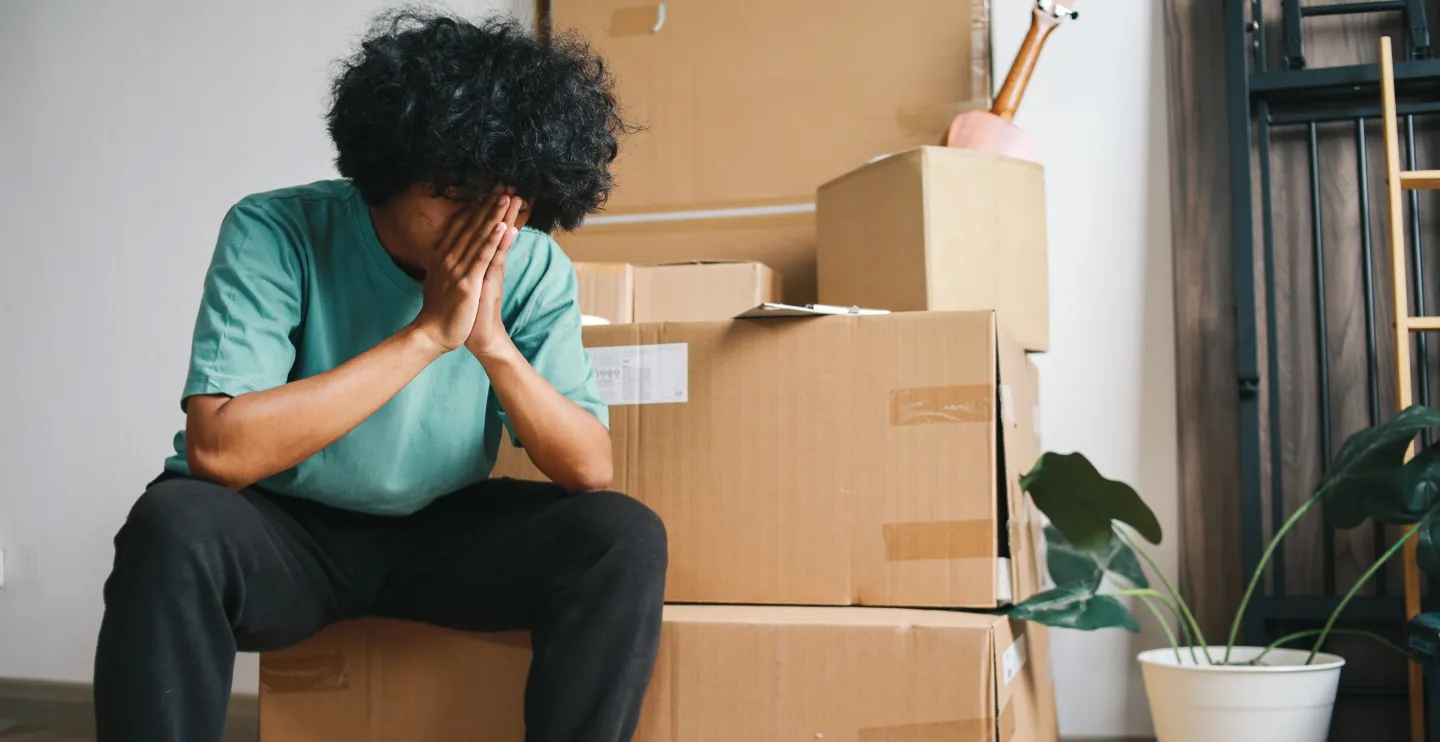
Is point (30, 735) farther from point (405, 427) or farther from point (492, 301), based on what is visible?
point (492, 301)

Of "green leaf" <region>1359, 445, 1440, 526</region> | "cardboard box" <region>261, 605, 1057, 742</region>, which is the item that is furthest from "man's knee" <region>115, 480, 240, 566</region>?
"green leaf" <region>1359, 445, 1440, 526</region>

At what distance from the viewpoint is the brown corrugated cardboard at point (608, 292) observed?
1.51 m

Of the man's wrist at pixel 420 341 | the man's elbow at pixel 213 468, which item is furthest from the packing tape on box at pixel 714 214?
the man's elbow at pixel 213 468

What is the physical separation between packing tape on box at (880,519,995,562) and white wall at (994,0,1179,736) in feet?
1.90

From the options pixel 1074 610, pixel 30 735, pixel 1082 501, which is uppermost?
pixel 1082 501

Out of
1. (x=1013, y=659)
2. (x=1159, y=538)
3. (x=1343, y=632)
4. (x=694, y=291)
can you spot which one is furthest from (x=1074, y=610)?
(x=694, y=291)

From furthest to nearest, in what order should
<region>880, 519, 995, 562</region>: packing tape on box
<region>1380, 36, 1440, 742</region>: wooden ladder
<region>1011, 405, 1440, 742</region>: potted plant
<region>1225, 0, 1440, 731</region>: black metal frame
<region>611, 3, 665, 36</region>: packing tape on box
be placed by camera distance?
1. <region>611, 3, 665, 36</region>: packing tape on box
2. <region>1225, 0, 1440, 731</region>: black metal frame
3. <region>1380, 36, 1440, 742</region>: wooden ladder
4. <region>1011, 405, 1440, 742</region>: potted plant
5. <region>880, 519, 995, 562</region>: packing tape on box

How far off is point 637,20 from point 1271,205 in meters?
1.02

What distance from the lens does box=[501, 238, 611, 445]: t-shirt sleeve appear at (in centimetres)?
110

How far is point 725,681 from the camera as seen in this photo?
1.07 m

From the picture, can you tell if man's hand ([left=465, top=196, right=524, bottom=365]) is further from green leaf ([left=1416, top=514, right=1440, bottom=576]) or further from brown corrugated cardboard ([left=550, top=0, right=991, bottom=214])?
green leaf ([left=1416, top=514, right=1440, bottom=576])

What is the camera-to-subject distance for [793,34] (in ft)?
5.86

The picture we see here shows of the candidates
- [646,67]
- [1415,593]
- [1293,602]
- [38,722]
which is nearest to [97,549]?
[38,722]

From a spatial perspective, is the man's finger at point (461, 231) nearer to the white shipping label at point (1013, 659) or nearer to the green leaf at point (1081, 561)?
the white shipping label at point (1013, 659)
